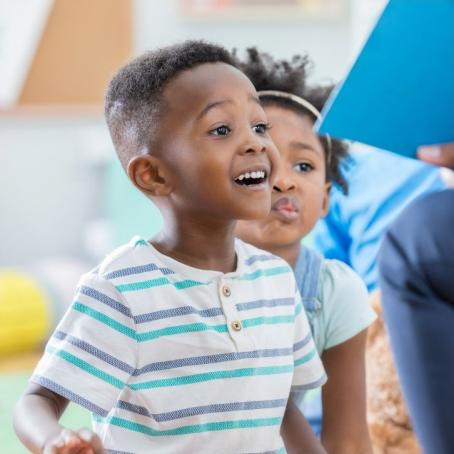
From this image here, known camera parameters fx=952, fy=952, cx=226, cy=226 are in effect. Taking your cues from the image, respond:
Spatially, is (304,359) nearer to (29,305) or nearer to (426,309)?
(426,309)

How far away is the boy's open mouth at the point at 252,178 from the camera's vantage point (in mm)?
1026

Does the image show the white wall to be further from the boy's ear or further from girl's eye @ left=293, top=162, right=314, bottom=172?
Result: the boy's ear

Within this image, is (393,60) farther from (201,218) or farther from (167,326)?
(167,326)

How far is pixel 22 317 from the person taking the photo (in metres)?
3.21

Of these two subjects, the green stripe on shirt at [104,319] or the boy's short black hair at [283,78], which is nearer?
the green stripe on shirt at [104,319]

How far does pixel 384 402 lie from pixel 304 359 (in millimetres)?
350

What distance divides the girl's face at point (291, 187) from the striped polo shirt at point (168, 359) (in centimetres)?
18

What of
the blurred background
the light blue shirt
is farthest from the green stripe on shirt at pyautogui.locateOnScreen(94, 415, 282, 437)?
the blurred background

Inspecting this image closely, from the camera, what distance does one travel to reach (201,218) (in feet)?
3.44

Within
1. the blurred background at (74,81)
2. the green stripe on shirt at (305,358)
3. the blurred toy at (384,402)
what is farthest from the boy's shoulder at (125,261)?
the blurred background at (74,81)

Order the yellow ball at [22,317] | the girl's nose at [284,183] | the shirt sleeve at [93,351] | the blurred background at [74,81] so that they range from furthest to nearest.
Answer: the blurred background at [74,81], the yellow ball at [22,317], the girl's nose at [284,183], the shirt sleeve at [93,351]

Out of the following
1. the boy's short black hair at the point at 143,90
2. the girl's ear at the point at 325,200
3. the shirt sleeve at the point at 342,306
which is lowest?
the shirt sleeve at the point at 342,306

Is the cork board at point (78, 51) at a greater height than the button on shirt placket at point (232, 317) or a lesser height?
lesser

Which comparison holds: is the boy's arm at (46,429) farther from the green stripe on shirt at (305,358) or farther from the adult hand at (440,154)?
the adult hand at (440,154)
